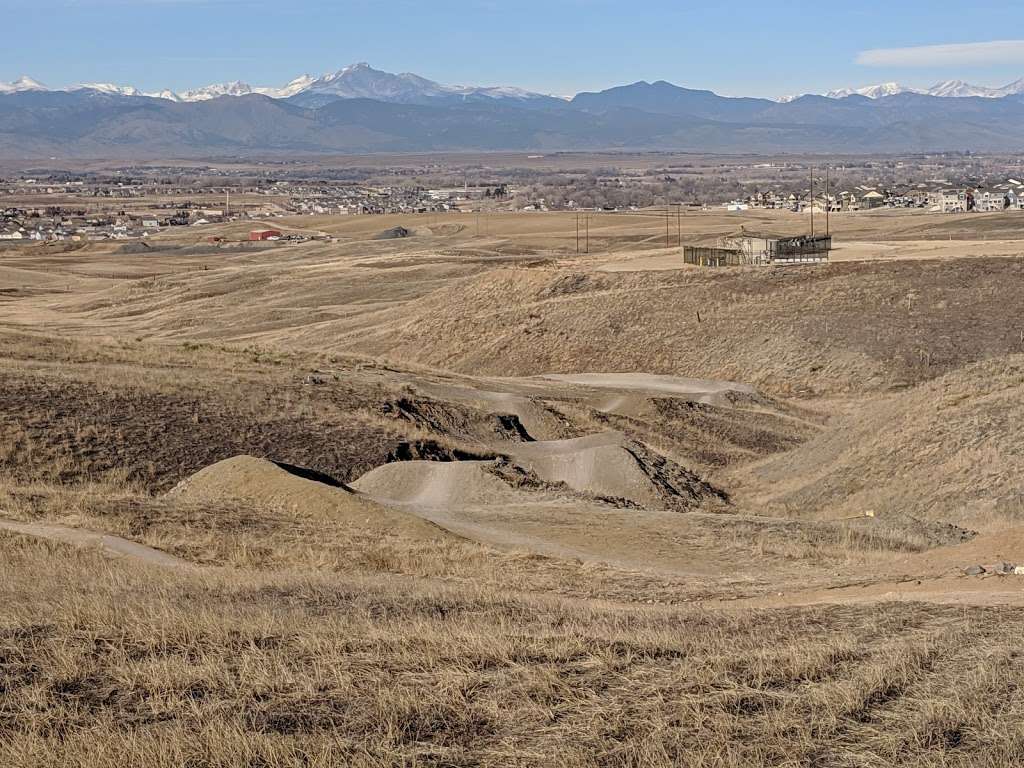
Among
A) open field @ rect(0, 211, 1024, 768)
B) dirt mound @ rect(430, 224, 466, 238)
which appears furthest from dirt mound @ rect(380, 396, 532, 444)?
dirt mound @ rect(430, 224, 466, 238)

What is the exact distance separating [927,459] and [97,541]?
63.6 feet

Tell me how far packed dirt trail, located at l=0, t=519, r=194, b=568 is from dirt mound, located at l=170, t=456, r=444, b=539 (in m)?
3.85

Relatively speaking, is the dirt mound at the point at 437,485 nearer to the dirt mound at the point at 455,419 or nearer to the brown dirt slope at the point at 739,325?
the dirt mound at the point at 455,419

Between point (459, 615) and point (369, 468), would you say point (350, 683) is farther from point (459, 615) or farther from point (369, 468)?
point (369, 468)

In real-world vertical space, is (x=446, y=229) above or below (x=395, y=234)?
above

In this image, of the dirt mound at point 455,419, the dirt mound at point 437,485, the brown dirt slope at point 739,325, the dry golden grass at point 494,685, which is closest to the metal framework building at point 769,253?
the brown dirt slope at point 739,325

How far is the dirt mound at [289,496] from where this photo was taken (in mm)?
21000

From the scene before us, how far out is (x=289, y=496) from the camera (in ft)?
74.4

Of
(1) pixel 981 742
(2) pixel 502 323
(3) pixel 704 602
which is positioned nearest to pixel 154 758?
(1) pixel 981 742

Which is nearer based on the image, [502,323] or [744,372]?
[744,372]

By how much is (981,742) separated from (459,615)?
5.87 m

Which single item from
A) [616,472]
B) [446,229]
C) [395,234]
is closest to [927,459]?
[616,472]

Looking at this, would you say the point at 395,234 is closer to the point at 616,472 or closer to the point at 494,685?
the point at 616,472

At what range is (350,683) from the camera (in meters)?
9.45
